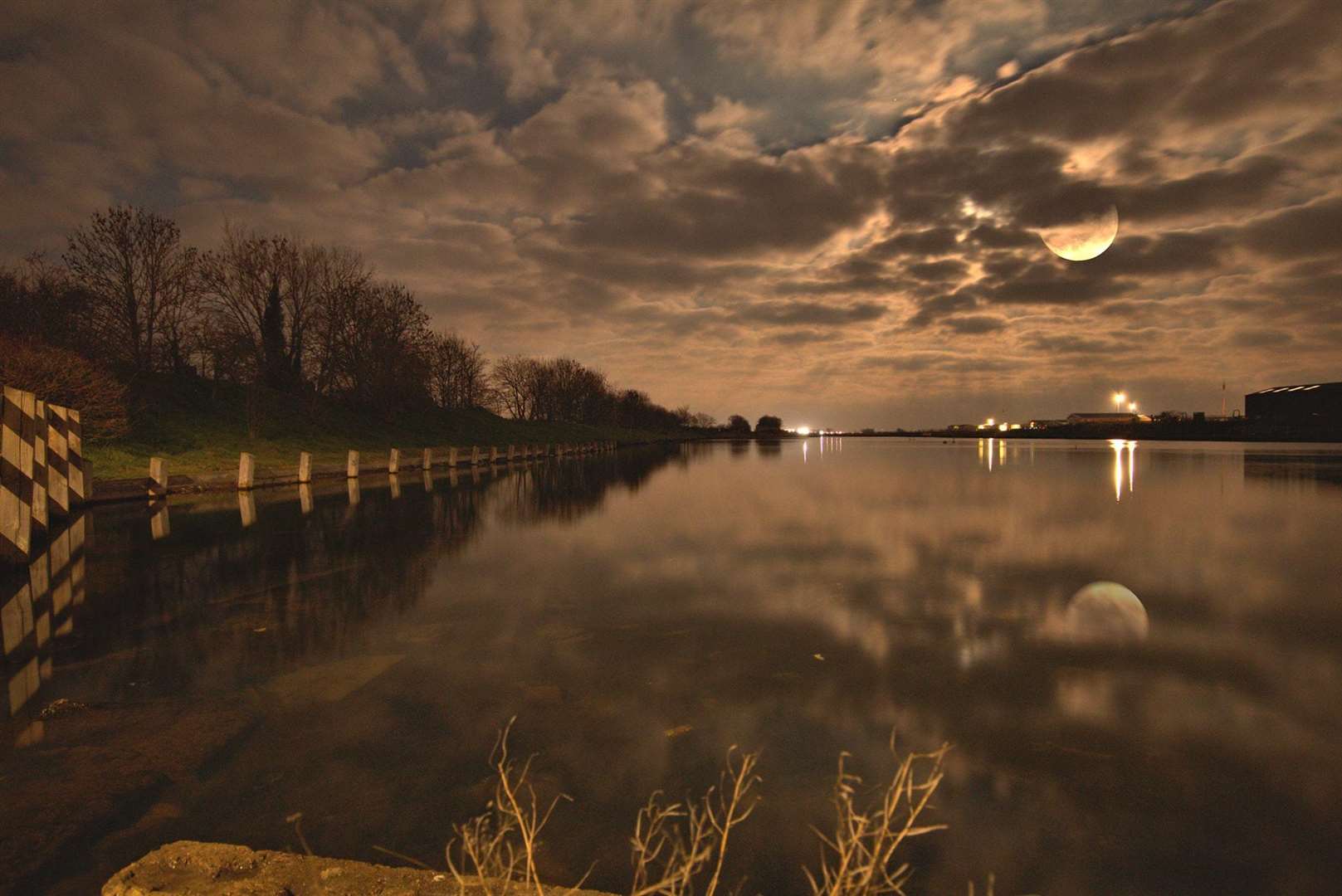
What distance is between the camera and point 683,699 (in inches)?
193

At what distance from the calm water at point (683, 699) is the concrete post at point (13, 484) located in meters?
0.58

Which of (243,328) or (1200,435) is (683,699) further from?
(1200,435)

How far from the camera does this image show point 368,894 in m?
2.59

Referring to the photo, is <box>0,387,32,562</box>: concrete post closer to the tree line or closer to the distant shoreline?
the tree line

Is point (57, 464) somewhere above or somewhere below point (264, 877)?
above

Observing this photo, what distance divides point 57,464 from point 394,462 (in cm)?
1728

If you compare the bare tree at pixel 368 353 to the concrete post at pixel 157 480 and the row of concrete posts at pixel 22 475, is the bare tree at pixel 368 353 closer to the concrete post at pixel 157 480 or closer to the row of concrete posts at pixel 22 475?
the concrete post at pixel 157 480

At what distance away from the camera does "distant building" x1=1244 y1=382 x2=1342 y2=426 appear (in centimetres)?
10731

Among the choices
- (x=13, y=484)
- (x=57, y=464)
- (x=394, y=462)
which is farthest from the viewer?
(x=394, y=462)

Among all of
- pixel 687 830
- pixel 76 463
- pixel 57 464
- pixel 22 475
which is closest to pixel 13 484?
pixel 22 475

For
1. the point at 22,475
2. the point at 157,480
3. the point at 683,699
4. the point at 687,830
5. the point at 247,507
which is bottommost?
the point at 687,830

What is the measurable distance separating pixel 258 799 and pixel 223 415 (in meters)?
41.4

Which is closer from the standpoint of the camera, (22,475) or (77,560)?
(22,475)

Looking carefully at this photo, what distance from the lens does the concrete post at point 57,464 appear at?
43.1 feet
